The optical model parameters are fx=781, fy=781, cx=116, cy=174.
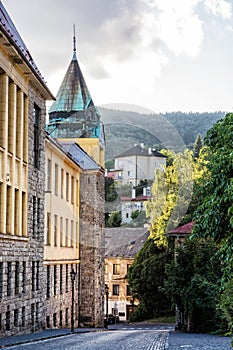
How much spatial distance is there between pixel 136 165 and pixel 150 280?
36.4 meters

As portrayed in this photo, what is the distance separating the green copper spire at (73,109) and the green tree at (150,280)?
1200 centimetres

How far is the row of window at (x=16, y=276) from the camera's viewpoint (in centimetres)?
2731

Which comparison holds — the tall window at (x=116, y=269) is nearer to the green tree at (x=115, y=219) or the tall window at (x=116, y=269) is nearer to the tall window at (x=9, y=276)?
the green tree at (x=115, y=219)

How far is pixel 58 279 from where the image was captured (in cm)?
4372

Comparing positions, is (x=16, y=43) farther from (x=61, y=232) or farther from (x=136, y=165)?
(x=61, y=232)

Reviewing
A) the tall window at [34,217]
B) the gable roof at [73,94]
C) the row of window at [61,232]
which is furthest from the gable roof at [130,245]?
the tall window at [34,217]

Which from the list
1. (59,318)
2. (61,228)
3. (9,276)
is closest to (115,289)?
(61,228)

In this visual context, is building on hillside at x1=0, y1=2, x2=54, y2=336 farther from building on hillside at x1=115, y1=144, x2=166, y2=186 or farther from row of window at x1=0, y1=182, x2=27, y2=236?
building on hillside at x1=115, y1=144, x2=166, y2=186

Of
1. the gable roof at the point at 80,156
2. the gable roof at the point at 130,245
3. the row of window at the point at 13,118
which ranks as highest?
the gable roof at the point at 80,156

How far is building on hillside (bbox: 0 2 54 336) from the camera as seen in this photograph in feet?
89.7

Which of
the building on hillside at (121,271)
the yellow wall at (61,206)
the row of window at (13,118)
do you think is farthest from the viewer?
the building on hillside at (121,271)

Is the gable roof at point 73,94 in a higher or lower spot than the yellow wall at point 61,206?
higher

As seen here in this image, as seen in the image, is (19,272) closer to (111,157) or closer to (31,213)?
(31,213)

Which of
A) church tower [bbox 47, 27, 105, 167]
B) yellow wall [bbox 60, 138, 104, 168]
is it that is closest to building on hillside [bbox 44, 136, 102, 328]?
yellow wall [bbox 60, 138, 104, 168]
